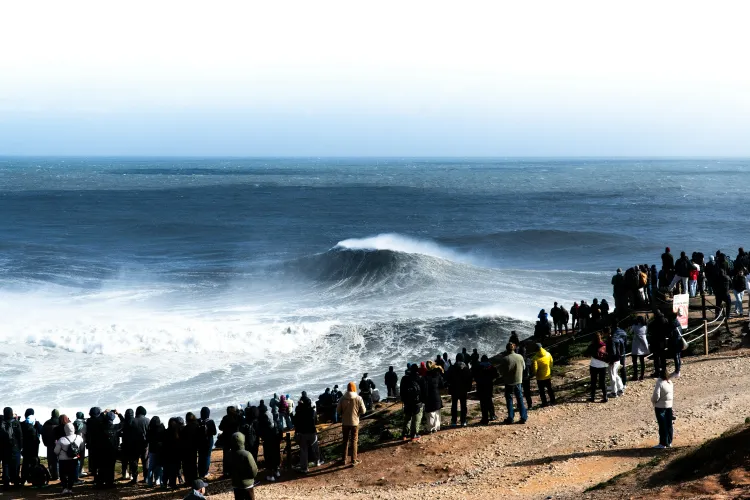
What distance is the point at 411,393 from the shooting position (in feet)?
40.2

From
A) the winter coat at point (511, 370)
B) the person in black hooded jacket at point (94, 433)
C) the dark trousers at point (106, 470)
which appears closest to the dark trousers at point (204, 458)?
the dark trousers at point (106, 470)

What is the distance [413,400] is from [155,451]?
4040mm

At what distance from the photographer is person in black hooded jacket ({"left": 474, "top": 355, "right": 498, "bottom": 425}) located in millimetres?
12836

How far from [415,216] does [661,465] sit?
244 feet

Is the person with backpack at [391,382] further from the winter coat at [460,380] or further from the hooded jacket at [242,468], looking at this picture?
the hooded jacket at [242,468]

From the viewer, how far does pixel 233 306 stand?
3284 cm

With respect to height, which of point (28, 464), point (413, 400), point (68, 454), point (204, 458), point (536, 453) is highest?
point (413, 400)

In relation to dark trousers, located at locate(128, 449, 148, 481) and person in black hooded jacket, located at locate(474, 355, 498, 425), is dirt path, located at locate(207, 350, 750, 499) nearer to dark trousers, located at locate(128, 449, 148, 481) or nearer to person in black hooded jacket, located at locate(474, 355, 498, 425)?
person in black hooded jacket, located at locate(474, 355, 498, 425)

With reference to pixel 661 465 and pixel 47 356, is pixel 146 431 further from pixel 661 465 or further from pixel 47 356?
pixel 47 356

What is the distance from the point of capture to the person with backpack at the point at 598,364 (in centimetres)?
1318

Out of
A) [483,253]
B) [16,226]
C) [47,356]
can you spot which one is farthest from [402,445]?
[16,226]

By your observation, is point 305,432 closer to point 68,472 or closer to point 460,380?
point 460,380

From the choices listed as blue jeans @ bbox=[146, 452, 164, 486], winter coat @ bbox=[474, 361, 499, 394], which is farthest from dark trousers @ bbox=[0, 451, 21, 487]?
winter coat @ bbox=[474, 361, 499, 394]

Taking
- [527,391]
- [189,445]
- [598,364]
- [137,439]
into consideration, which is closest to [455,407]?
[527,391]
